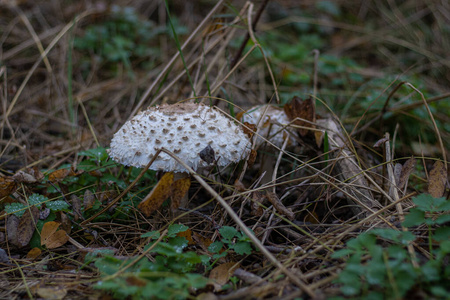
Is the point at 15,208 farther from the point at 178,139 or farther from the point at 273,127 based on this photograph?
the point at 273,127

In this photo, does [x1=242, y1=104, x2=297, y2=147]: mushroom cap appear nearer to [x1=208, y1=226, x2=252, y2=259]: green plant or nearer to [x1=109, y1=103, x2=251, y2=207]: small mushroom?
[x1=109, y1=103, x2=251, y2=207]: small mushroom

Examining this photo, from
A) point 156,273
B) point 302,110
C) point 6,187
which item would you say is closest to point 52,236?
point 6,187

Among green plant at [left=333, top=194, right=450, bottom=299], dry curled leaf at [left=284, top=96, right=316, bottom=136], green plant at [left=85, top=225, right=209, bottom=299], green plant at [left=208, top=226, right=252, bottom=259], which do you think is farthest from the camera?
dry curled leaf at [left=284, top=96, right=316, bottom=136]

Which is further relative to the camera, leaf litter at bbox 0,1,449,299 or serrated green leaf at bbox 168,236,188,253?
serrated green leaf at bbox 168,236,188,253

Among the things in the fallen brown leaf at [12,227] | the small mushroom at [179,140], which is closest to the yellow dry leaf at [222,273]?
the small mushroom at [179,140]

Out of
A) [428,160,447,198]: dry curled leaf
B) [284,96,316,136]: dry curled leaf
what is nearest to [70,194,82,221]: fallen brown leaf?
[284,96,316,136]: dry curled leaf

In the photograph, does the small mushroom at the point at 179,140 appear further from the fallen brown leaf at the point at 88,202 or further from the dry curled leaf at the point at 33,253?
the dry curled leaf at the point at 33,253

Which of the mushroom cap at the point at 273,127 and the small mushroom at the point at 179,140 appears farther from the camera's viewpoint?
the mushroom cap at the point at 273,127
